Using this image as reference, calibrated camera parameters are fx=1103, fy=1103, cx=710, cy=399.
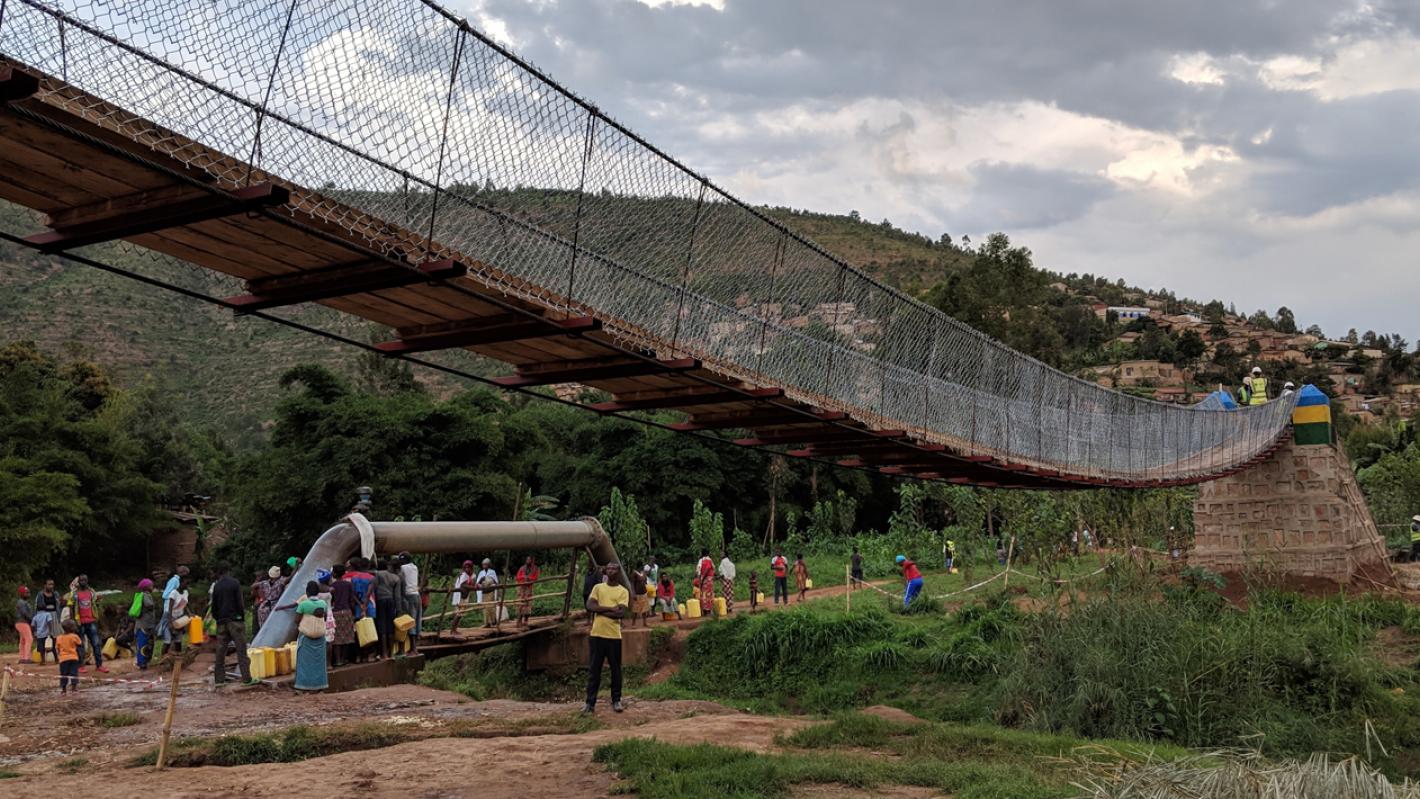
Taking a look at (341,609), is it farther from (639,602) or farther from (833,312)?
(639,602)

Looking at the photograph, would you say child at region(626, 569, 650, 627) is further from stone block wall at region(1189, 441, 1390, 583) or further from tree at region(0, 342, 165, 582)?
tree at region(0, 342, 165, 582)

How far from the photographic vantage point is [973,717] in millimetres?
10438

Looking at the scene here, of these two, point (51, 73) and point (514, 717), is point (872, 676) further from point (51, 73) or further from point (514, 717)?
point (51, 73)

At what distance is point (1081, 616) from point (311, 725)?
6.82 meters

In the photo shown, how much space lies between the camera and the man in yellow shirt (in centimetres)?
907

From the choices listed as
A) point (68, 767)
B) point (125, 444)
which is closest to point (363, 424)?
point (125, 444)

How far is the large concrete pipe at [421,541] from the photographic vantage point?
35.5 ft

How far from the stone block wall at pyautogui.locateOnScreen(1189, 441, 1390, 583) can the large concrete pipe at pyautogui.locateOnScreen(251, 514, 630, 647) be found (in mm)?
8519

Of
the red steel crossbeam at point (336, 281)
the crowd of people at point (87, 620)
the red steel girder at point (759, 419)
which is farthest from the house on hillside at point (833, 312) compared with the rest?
the crowd of people at point (87, 620)

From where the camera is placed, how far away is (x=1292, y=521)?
595 inches

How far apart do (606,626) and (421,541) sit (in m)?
3.43

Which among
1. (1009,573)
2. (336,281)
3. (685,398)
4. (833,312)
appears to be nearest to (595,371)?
(685,398)

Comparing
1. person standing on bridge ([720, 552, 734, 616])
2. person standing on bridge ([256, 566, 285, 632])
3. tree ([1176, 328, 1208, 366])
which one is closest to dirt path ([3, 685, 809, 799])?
person standing on bridge ([256, 566, 285, 632])

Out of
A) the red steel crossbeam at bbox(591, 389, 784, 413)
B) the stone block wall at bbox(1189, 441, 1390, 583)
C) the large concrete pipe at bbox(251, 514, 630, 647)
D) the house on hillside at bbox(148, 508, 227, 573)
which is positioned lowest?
the house on hillside at bbox(148, 508, 227, 573)
